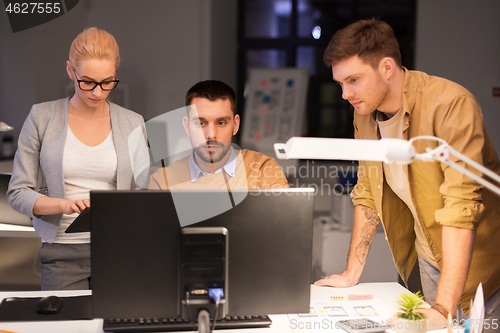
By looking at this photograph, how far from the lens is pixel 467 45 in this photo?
5.22 meters

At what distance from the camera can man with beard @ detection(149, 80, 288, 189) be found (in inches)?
68.4

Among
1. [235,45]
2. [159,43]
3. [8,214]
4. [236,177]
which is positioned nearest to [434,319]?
[236,177]

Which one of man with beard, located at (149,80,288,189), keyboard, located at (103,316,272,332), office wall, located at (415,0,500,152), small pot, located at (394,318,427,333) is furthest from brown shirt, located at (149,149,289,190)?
office wall, located at (415,0,500,152)

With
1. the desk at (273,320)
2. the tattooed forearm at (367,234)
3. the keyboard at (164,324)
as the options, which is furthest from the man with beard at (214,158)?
the keyboard at (164,324)

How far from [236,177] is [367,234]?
55 centimetres

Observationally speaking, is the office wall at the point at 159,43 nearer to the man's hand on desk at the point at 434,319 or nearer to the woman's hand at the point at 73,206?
the woman's hand at the point at 73,206

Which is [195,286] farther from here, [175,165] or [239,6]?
[239,6]

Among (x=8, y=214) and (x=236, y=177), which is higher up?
(x=236, y=177)

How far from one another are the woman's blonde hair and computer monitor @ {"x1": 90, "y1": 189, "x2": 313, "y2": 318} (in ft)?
2.37

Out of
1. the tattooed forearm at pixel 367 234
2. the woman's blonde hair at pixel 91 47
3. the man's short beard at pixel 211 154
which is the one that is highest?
the woman's blonde hair at pixel 91 47

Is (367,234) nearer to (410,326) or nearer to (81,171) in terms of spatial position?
(410,326)

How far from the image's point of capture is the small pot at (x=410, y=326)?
110cm

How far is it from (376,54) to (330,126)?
194 inches

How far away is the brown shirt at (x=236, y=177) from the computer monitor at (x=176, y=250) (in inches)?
26.4
